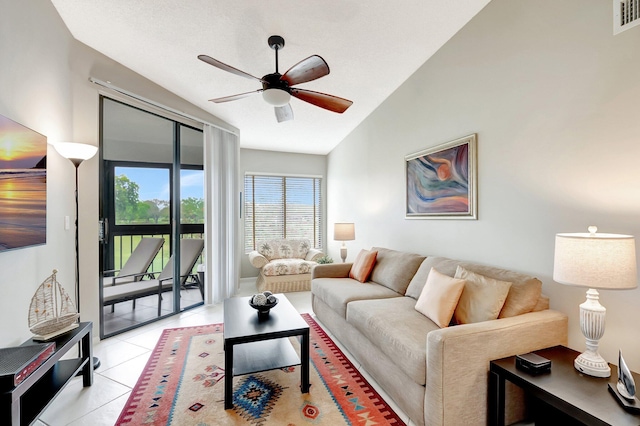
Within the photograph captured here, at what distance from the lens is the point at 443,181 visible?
9.46ft

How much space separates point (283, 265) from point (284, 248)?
63 cm

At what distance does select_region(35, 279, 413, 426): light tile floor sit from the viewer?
6.03ft

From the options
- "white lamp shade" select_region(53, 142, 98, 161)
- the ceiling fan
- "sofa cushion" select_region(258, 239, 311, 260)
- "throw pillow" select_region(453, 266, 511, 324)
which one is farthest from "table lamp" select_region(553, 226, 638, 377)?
"sofa cushion" select_region(258, 239, 311, 260)

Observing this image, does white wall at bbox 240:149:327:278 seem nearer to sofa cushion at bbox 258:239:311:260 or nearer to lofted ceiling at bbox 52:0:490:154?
sofa cushion at bbox 258:239:311:260

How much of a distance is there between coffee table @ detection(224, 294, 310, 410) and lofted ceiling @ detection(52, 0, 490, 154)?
94.5 inches

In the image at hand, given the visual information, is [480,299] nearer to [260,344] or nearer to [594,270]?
[594,270]

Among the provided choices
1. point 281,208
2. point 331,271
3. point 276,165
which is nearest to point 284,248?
point 281,208

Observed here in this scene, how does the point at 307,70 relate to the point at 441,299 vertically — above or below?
above

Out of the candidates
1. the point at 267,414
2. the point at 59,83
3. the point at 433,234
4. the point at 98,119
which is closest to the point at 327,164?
the point at 433,234

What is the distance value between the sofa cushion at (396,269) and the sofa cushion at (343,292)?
0.26 ft

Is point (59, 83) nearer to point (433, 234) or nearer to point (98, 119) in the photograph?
point (98, 119)

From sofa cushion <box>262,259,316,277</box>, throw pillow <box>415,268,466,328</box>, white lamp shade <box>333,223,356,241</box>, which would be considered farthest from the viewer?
sofa cushion <box>262,259,316,277</box>

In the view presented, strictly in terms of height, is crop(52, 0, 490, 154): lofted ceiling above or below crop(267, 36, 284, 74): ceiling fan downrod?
above

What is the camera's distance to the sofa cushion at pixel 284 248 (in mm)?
5227
